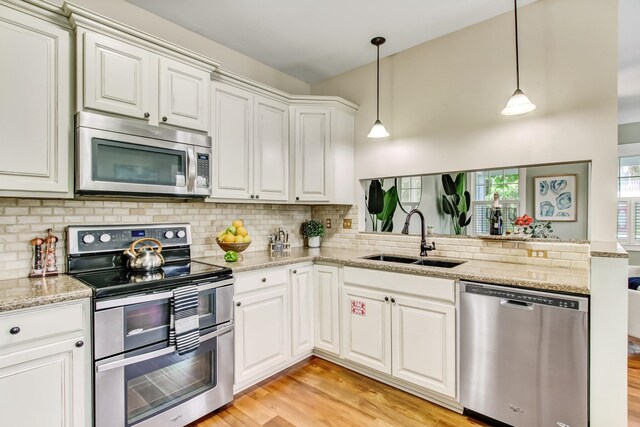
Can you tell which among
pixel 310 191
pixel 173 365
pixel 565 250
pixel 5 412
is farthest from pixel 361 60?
pixel 5 412

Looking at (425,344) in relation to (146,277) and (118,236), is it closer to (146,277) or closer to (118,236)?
(146,277)

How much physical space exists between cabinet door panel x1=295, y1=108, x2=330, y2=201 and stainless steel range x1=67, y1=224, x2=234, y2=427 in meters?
1.23

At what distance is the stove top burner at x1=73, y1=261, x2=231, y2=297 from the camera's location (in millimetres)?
1652

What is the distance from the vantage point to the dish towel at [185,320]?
71.9 inches

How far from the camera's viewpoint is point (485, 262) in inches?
96.4

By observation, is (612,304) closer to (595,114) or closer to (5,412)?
(595,114)

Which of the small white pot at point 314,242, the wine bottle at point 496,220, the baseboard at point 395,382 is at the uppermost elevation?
the wine bottle at point 496,220

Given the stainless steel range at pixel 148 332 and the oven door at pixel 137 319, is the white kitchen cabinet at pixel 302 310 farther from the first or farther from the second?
the oven door at pixel 137 319

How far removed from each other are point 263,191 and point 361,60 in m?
1.60

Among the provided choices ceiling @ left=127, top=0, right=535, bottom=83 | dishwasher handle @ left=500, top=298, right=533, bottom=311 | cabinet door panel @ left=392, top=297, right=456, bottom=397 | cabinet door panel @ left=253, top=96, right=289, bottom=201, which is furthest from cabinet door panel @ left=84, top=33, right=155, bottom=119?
dishwasher handle @ left=500, top=298, right=533, bottom=311

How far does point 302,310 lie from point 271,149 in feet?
4.64

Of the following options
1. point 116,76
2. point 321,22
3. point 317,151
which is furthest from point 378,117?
point 116,76

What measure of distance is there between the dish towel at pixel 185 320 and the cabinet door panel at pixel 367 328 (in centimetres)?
116

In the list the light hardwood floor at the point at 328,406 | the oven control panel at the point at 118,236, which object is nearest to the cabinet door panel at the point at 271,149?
the oven control panel at the point at 118,236
